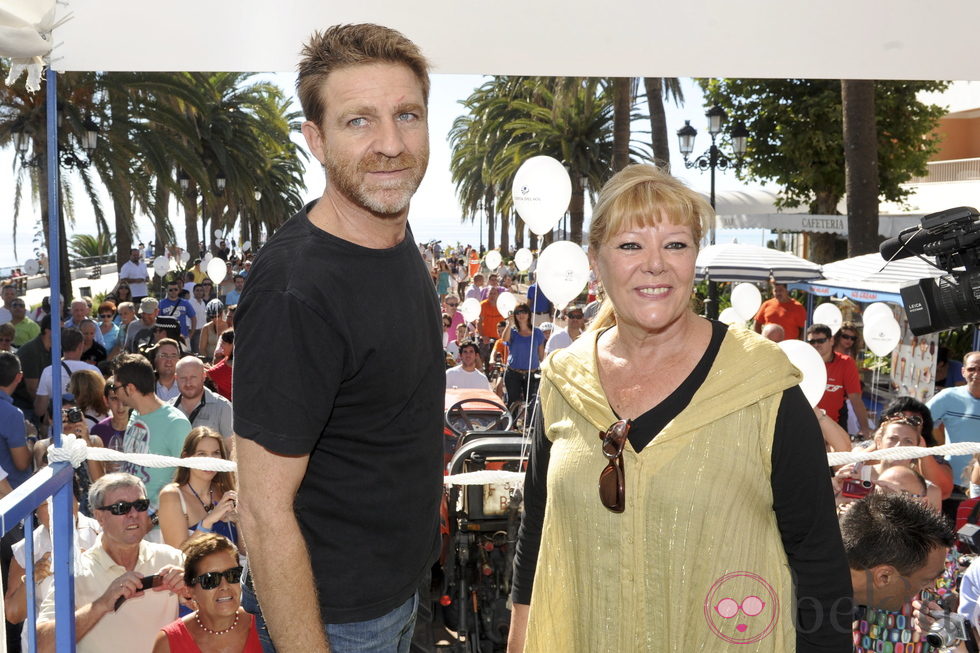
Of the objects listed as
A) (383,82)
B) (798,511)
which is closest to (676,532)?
(798,511)

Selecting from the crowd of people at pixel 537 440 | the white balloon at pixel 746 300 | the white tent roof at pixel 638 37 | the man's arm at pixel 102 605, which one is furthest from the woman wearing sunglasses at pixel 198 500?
the white balloon at pixel 746 300

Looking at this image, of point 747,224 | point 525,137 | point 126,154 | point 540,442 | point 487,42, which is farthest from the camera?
point 525,137

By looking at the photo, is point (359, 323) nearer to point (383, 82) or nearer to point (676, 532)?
point (383, 82)

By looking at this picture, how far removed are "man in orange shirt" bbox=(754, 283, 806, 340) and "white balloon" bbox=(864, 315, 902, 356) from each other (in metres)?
3.16

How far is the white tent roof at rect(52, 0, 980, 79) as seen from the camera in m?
2.78

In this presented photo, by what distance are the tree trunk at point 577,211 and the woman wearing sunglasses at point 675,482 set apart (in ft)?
85.2

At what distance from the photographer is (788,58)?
292 cm

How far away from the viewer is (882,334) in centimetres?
867

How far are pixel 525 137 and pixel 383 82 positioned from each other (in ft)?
98.1

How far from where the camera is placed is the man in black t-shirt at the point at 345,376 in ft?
5.29

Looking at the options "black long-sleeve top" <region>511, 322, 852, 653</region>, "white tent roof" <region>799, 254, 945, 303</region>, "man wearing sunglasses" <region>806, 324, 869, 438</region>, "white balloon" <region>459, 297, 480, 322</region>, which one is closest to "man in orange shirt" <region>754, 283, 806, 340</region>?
"white tent roof" <region>799, 254, 945, 303</region>

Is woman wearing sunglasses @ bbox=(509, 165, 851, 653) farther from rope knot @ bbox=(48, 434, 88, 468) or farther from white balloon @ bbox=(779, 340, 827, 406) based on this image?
white balloon @ bbox=(779, 340, 827, 406)

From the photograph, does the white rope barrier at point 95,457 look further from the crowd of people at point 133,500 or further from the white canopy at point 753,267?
the white canopy at point 753,267

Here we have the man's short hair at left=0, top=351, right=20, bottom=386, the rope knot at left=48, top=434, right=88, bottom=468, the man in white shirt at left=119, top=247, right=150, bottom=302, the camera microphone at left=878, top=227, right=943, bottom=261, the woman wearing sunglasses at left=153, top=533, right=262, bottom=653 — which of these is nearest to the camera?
the rope knot at left=48, top=434, right=88, bottom=468
